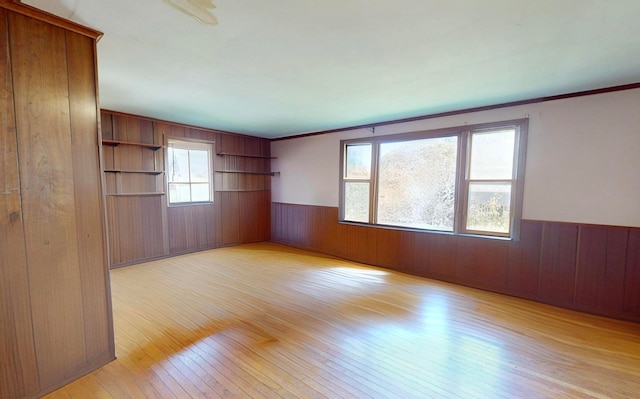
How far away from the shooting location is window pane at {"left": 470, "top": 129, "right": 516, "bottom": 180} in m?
3.47

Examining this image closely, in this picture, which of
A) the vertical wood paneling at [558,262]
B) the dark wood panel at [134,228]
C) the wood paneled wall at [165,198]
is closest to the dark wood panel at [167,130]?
the wood paneled wall at [165,198]

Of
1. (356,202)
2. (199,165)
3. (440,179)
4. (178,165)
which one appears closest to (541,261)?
(440,179)

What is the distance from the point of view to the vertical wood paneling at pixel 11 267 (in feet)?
4.95

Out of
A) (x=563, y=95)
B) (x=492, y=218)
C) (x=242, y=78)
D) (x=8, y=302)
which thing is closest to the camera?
(x=8, y=302)

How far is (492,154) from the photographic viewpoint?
359 centimetres

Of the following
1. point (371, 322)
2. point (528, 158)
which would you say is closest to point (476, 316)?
point (371, 322)

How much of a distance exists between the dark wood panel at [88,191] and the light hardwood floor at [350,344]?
1.40ft

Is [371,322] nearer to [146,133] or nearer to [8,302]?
[8,302]

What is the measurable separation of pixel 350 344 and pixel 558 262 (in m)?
2.81

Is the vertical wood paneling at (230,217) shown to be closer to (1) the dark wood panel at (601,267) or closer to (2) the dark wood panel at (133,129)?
(2) the dark wood panel at (133,129)

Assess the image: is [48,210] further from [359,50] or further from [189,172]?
[189,172]

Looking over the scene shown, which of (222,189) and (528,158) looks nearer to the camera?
(528,158)

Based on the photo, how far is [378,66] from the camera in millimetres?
2369

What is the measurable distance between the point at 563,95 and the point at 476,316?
110 inches
